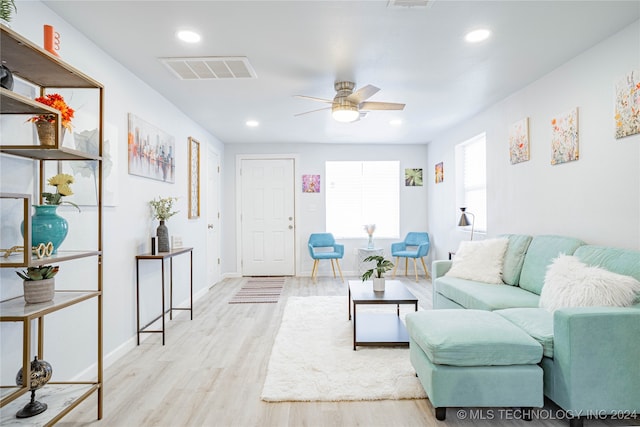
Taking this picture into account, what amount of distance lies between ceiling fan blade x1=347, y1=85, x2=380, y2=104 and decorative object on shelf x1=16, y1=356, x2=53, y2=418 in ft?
9.35

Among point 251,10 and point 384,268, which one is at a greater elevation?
point 251,10

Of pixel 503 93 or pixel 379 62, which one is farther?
pixel 503 93

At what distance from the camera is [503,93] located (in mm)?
4008

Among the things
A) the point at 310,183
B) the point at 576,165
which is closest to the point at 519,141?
the point at 576,165

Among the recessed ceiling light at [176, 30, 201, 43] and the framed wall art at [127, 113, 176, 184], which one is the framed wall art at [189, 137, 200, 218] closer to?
the framed wall art at [127, 113, 176, 184]

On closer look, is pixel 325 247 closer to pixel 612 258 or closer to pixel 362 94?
pixel 362 94

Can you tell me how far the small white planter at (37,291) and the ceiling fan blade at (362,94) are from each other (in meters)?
2.58

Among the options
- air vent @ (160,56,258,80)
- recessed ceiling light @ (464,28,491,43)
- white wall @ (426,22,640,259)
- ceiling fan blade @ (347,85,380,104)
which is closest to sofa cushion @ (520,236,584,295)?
white wall @ (426,22,640,259)

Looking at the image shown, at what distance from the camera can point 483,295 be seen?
9.98 feet

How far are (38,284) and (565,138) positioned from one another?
390 centimetres

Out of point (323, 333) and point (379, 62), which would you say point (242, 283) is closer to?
point (323, 333)

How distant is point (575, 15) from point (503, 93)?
5.40 ft

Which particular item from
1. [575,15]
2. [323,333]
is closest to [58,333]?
[323,333]

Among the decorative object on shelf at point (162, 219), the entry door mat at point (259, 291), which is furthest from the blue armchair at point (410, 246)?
the decorative object on shelf at point (162, 219)
